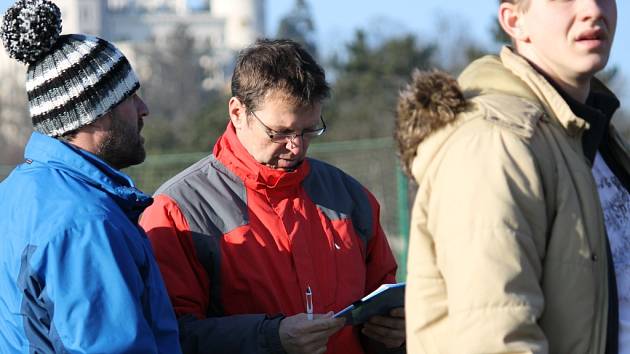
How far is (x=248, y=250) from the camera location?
131 inches

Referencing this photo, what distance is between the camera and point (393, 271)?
12.3ft

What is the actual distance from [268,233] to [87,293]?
0.85 metres

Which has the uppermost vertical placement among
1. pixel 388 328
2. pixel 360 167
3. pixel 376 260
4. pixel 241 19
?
pixel 376 260

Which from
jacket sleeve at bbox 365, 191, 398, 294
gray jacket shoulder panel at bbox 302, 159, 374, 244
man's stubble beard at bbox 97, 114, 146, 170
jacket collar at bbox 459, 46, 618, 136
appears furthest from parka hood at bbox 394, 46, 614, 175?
jacket sleeve at bbox 365, 191, 398, 294

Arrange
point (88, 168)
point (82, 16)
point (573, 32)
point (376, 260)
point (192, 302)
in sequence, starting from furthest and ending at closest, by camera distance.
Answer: point (82, 16) < point (376, 260) < point (192, 302) < point (88, 168) < point (573, 32)

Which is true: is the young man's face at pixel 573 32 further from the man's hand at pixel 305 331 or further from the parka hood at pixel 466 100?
the man's hand at pixel 305 331

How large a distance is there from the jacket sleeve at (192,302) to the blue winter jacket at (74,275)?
359mm

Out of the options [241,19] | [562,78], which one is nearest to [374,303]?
[562,78]

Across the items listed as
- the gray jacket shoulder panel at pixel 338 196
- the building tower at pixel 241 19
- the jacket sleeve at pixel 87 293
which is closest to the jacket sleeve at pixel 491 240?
the jacket sleeve at pixel 87 293

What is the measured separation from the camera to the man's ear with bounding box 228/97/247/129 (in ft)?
11.6

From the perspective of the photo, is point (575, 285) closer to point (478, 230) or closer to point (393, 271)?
point (478, 230)

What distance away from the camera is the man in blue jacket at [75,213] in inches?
105

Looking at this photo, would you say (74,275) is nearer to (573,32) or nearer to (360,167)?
(573,32)

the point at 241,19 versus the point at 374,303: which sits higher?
the point at 374,303
